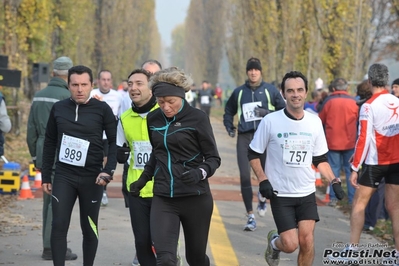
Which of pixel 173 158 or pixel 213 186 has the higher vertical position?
pixel 173 158

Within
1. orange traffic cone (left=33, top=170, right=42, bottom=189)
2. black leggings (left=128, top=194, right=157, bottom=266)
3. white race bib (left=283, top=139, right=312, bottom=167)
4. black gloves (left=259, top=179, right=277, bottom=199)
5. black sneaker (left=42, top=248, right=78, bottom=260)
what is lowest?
orange traffic cone (left=33, top=170, right=42, bottom=189)

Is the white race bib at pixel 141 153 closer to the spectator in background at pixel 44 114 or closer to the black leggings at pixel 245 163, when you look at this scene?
the spectator in background at pixel 44 114

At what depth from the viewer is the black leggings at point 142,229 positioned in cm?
695

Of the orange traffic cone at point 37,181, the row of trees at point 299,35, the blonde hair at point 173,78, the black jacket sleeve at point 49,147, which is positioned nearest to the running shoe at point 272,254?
the blonde hair at point 173,78

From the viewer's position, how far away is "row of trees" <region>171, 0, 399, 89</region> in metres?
22.9

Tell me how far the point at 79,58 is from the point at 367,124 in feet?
109

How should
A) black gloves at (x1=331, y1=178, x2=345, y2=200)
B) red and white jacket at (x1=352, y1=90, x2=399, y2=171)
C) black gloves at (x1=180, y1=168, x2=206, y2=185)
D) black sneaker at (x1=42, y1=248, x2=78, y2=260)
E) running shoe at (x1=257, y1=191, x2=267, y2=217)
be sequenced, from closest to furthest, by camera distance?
black gloves at (x1=180, y1=168, x2=206, y2=185), black gloves at (x1=331, y1=178, x2=345, y2=200), red and white jacket at (x1=352, y1=90, x2=399, y2=171), black sneaker at (x1=42, y1=248, x2=78, y2=260), running shoe at (x1=257, y1=191, x2=267, y2=217)

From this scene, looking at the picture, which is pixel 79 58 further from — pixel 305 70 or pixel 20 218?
pixel 20 218

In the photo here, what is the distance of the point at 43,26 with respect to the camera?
25.3 metres

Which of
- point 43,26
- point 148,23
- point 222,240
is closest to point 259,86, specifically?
point 222,240

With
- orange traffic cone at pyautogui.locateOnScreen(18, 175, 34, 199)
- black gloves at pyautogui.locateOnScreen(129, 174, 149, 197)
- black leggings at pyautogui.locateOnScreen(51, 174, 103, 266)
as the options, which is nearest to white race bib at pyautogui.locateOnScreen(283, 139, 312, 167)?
black gloves at pyautogui.locateOnScreen(129, 174, 149, 197)

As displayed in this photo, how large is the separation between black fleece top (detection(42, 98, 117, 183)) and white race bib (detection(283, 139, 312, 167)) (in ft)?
5.12

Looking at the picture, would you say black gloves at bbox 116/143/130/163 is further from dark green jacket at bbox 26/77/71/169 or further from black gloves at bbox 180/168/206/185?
dark green jacket at bbox 26/77/71/169

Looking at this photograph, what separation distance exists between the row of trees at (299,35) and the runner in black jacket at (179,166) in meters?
10.3
